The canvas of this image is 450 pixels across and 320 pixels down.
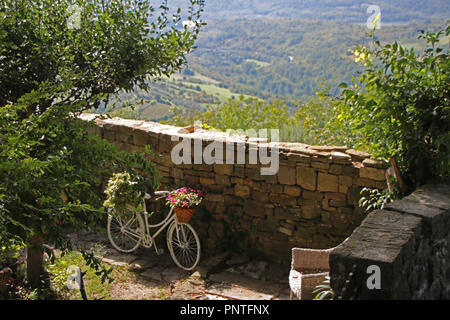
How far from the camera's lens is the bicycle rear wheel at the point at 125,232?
5365 mm

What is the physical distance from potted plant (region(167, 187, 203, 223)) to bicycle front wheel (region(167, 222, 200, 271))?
0.48 ft

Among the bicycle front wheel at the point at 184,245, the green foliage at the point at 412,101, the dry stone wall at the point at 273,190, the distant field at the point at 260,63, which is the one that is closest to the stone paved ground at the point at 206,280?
the bicycle front wheel at the point at 184,245

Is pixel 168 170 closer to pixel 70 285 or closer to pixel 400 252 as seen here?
pixel 70 285

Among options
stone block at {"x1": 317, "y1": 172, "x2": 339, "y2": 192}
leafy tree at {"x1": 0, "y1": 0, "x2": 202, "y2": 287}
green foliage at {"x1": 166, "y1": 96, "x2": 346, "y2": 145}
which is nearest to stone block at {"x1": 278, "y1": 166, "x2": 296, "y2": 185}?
stone block at {"x1": 317, "y1": 172, "x2": 339, "y2": 192}

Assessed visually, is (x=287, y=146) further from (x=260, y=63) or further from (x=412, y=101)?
(x=260, y=63)

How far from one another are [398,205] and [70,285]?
3205 millimetres

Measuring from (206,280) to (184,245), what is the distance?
0.56 m

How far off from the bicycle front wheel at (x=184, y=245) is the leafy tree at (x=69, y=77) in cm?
125

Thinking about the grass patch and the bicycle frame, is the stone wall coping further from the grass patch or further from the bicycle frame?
the grass patch

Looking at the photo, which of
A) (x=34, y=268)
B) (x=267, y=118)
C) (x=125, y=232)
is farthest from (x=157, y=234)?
(x=267, y=118)

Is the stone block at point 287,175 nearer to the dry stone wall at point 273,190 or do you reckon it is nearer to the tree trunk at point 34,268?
the dry stone wall at point 273,190

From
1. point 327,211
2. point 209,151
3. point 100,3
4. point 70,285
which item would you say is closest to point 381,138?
point 327,211

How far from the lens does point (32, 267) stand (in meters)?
4.25

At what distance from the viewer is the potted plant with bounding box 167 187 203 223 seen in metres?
4.73
